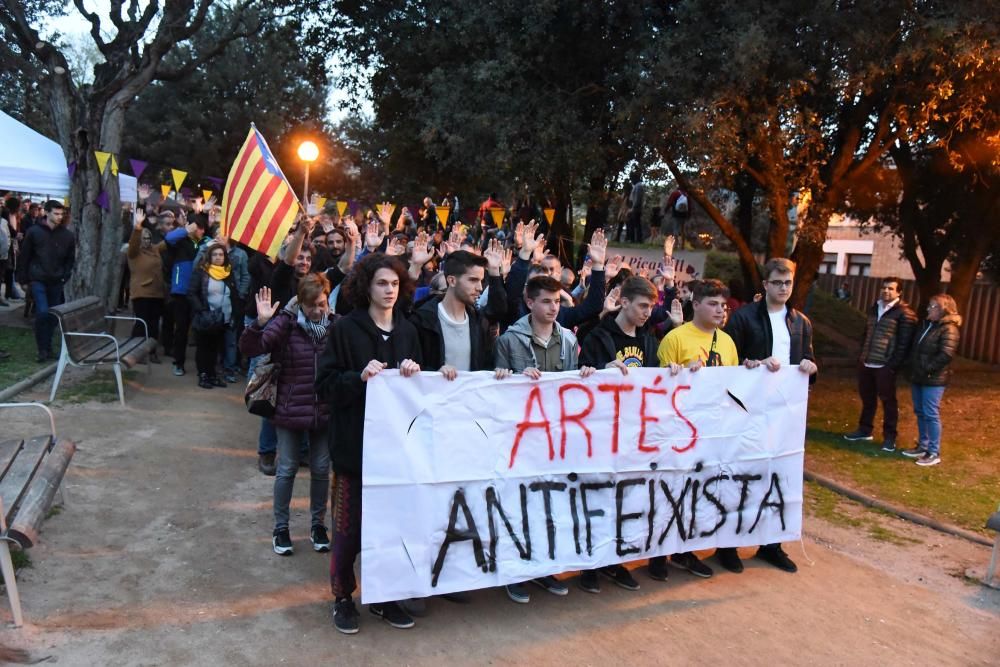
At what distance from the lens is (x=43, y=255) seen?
10188 mm

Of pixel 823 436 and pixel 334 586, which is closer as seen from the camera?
pixel 334 586

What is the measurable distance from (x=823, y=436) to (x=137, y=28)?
1084 cm

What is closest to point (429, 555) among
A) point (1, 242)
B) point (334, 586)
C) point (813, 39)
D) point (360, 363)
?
point (334, 586)

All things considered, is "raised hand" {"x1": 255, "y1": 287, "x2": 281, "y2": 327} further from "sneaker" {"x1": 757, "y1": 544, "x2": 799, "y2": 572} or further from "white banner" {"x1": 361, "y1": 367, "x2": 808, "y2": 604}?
"sneaker" {"x1": 757, "y1": 544, "x2": 799, "y2": 572}

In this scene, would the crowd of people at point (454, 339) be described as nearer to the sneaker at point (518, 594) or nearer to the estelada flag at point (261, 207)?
the sneaker at point (518, 594)

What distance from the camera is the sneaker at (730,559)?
5379 millimetres

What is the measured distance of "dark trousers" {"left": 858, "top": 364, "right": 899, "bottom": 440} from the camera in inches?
368

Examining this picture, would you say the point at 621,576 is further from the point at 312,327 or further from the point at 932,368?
the point at 932,368

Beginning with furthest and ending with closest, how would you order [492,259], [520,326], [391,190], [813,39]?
[391,190] < [813,39] < [492,259] < [520,326]

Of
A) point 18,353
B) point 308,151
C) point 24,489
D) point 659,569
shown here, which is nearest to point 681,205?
point 308,151

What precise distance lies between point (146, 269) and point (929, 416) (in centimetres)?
925

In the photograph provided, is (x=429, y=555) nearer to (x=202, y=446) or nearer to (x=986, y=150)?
(x=202, y=446)

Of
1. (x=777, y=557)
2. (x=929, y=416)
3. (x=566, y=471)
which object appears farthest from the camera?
(x=929, y=416)

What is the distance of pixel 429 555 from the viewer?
4363 mm
